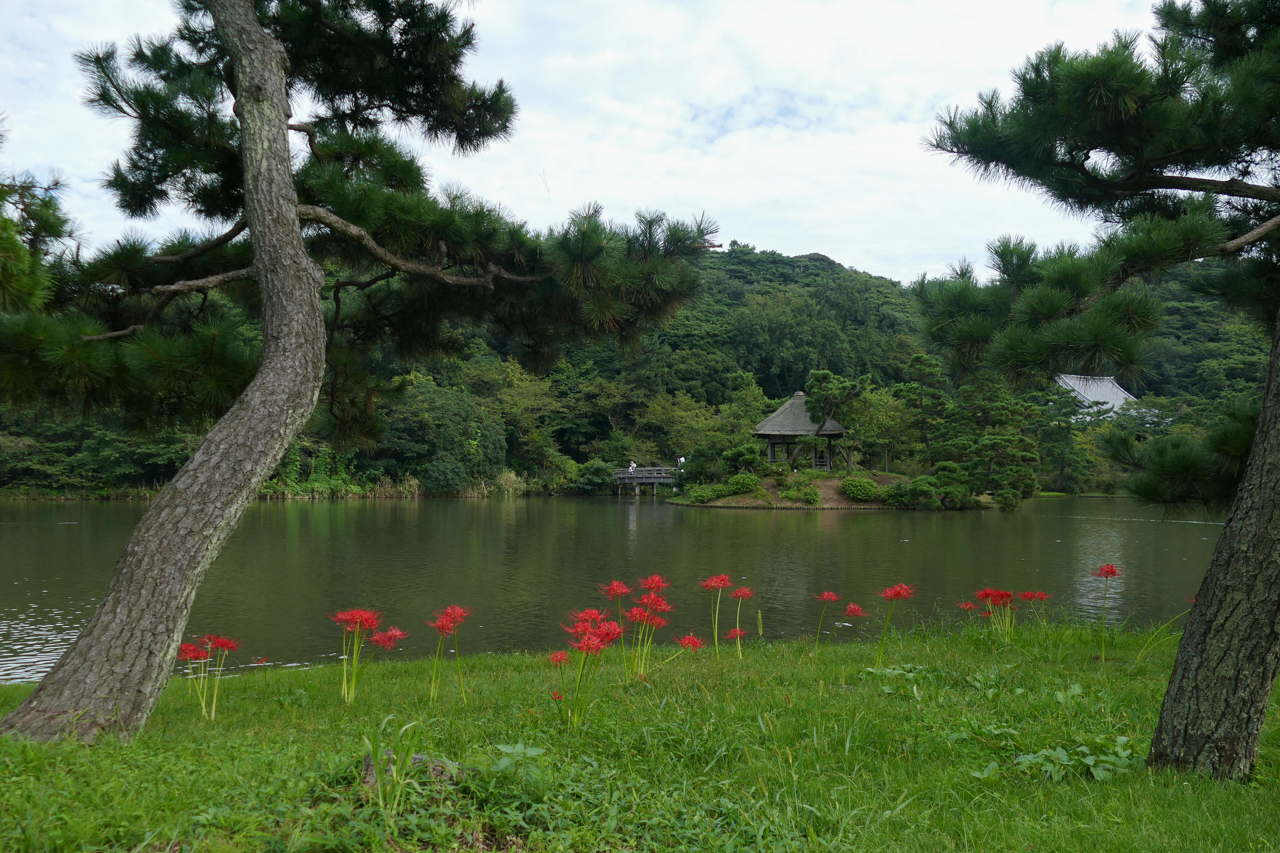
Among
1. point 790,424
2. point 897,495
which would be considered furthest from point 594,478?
point 897,495

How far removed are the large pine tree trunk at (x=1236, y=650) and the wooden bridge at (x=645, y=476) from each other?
24.0 meters

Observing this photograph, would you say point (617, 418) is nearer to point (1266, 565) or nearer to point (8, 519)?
point (8, 519)

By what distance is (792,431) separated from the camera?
24.7 m

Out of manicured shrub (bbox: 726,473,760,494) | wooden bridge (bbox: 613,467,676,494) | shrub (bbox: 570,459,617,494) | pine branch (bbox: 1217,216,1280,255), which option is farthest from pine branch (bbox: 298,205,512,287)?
shrub (bbox: 570,459,617,494)

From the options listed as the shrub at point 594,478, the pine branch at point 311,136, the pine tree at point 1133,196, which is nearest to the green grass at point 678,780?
the pine tree at point 1133,196

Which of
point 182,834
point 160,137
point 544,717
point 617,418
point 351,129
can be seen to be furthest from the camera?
point 617,418

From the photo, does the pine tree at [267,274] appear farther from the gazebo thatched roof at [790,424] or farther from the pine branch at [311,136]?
the gazebo thatched roof at [790,424]

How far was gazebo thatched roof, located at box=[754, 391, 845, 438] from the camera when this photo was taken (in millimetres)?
24173

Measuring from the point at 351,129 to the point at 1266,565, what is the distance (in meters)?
4.85

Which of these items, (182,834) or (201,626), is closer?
(182,834)

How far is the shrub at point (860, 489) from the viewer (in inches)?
846

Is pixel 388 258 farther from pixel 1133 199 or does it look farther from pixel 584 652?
pixel 1133 199

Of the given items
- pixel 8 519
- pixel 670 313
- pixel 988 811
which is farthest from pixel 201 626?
pixel 8 519

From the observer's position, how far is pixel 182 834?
54.7 inches
